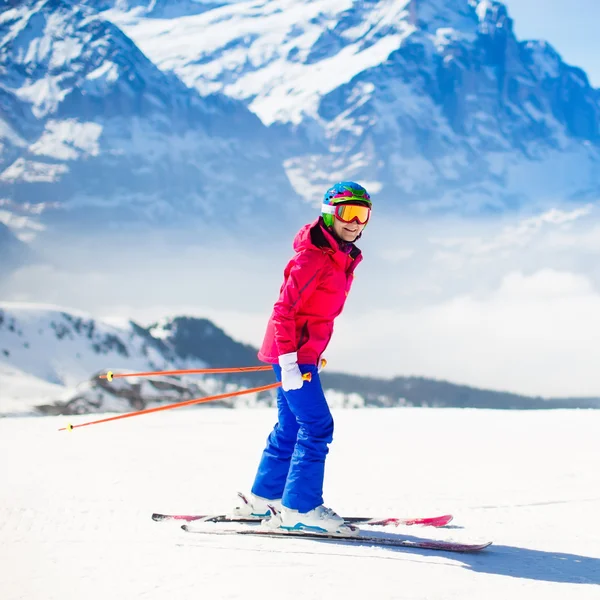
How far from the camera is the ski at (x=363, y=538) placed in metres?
3.75

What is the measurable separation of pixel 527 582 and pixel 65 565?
6.86 ft

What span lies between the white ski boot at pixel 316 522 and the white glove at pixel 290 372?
0.71m

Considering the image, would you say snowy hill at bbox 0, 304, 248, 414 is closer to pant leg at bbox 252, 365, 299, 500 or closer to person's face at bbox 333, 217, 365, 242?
pant leg at bbox 252, 365, 299, 500

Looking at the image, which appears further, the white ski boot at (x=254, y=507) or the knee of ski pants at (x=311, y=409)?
the white ski boot at (x=254, y=507)

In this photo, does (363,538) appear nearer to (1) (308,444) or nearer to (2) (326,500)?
(1) (308,444)

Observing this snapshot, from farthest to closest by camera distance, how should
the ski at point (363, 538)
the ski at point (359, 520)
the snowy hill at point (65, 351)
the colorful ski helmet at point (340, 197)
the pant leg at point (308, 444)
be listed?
the snowy hill at point (65, 351), the ski at point (359, 520), the colorful ski helmet at point (340, 197), the pant leg at point (308, 444), the ski at point (363, 538)

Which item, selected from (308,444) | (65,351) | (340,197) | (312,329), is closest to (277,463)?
(308,444)

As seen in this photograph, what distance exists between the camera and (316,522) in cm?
406

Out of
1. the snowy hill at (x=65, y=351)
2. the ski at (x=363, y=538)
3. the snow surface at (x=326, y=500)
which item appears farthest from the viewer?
the snowy hill at (x=65, y=351)

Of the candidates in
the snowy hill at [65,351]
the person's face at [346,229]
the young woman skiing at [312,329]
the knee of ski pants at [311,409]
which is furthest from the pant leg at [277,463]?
the snowy hill at [65,351]

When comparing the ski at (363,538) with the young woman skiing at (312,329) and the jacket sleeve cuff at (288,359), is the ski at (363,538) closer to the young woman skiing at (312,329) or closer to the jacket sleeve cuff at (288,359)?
the young woman skiing at (312,329)

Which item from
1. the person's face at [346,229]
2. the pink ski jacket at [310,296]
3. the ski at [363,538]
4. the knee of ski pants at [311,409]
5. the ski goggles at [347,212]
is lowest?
the ski at [363,538]

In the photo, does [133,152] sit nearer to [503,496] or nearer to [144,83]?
[144,83]

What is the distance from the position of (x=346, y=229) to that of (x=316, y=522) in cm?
163
